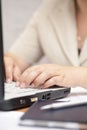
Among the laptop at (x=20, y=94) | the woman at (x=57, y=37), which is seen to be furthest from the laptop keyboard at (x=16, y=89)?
the woman at (x=57, y=37)

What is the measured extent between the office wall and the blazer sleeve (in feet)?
1.83

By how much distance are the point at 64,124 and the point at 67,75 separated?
359mm

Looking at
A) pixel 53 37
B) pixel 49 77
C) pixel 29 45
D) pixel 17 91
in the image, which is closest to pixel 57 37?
pixel 53 37

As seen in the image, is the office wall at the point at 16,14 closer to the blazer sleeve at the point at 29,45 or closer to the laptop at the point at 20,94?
the blazer sleeve at the point at 29,45

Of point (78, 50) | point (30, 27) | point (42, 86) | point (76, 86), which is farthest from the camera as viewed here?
point (30, 27)

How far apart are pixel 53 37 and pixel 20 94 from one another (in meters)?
0.64

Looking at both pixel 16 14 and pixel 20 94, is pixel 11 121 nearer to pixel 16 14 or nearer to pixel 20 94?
pixel 20 94

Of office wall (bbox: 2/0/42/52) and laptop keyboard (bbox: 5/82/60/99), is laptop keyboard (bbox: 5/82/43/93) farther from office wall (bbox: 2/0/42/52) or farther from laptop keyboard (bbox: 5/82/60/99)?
office wall (bbox: 2/0/42/52)

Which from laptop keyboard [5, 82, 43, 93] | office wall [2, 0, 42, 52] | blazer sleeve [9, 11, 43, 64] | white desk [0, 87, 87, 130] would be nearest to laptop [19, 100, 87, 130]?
A: white desk [0, 87, 87, 130]

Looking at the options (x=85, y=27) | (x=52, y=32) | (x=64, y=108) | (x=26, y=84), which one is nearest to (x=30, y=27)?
(x=52, y=32)

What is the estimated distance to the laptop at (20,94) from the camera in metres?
0.50

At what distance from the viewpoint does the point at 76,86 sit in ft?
2.55

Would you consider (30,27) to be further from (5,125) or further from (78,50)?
(5,125)

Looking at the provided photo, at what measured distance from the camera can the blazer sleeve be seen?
1192 mm
